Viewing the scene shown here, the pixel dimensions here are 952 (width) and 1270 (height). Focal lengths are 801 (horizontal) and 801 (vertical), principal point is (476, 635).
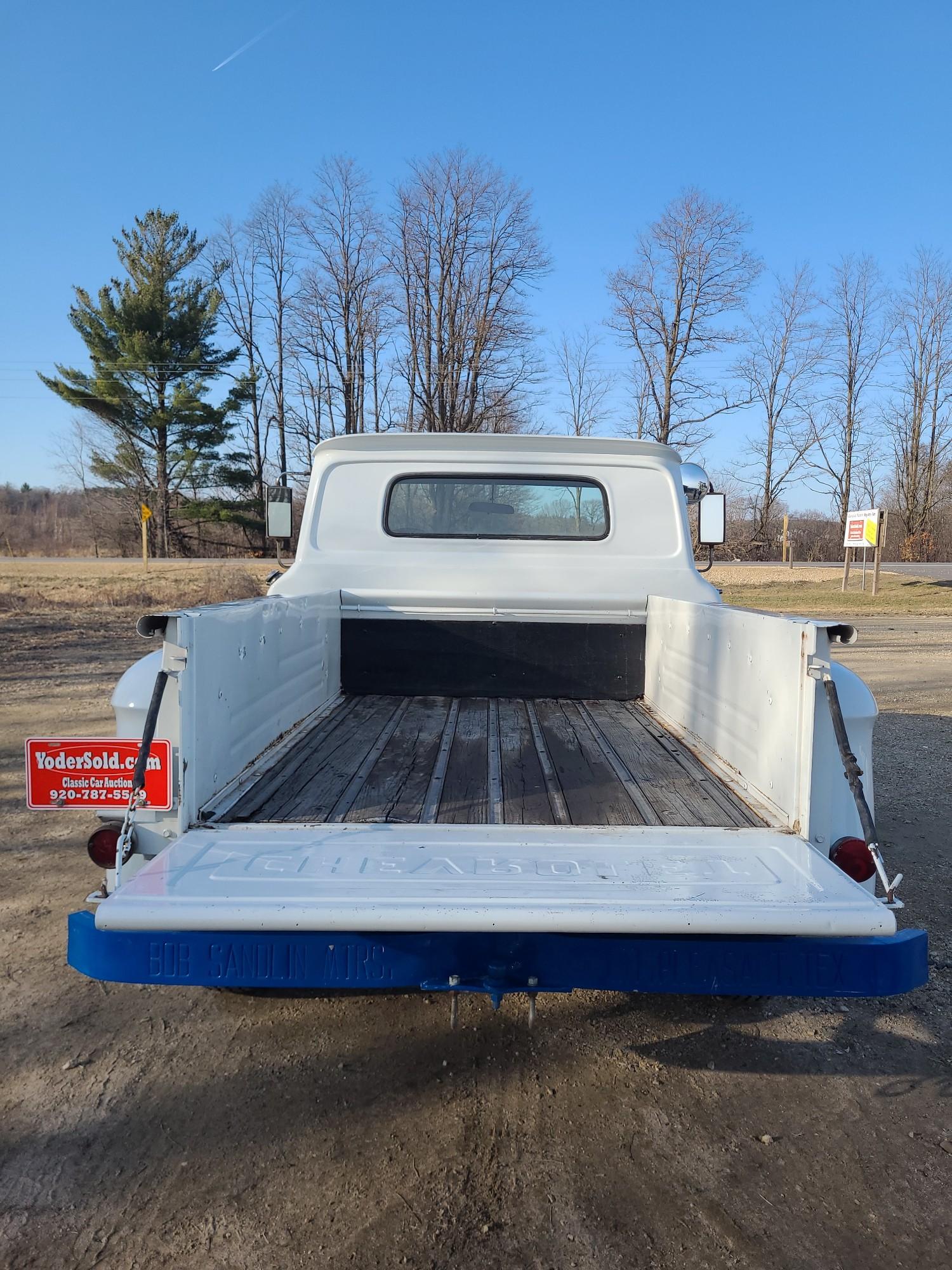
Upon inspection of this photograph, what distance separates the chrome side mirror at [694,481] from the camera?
173 inches

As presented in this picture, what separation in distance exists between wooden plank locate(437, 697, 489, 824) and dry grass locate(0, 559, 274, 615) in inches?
316

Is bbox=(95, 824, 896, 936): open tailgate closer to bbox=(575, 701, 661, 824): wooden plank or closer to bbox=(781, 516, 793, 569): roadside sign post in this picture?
bbox=(575, 701, 661, 824): wooden plank

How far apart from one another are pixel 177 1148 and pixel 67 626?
1150 cm

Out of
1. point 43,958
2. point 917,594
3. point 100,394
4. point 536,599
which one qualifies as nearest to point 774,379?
point 917,594

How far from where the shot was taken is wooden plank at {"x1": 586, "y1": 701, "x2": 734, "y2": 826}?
2160 millimetres

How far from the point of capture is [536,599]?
160 inches

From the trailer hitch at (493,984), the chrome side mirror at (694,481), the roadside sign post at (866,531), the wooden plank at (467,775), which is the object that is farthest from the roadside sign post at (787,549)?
the trailer hitch at (493,984)

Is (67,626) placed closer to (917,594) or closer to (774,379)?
(917,594)

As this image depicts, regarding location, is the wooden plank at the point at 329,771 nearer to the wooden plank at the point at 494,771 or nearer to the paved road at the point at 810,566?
the wooden plank at the point at 494,771

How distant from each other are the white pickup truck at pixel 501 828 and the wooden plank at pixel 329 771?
1cm

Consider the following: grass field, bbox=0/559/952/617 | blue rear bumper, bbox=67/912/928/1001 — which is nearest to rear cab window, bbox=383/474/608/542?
blue rear bumper, bbox=67/912/928/1001

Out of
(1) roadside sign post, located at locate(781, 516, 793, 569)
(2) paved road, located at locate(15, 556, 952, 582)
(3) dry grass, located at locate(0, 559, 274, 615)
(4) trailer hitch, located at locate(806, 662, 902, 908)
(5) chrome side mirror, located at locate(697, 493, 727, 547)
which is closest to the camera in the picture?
(4) trailer hitch, located at locate(806, 662, 902, 908)

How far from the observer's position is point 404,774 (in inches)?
102

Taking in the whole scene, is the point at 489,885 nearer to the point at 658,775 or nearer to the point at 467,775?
the point at 467,775
